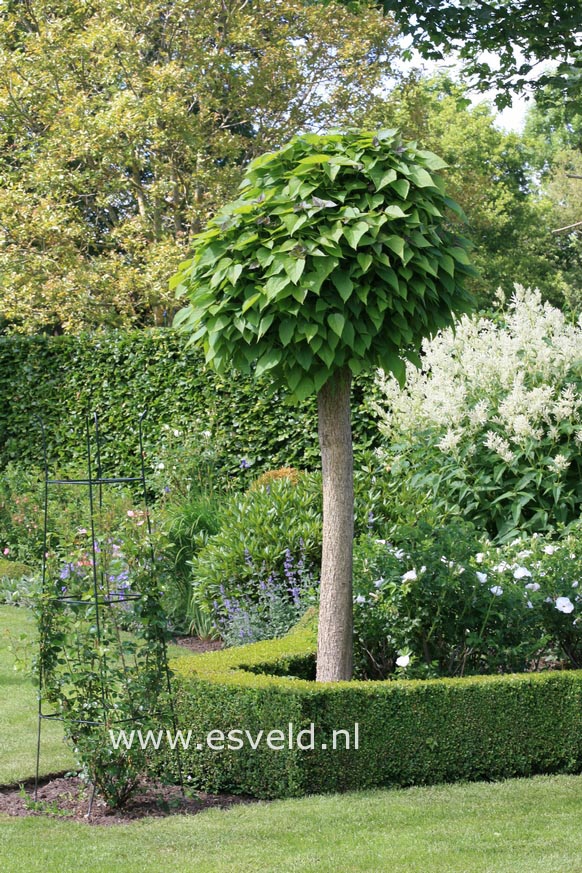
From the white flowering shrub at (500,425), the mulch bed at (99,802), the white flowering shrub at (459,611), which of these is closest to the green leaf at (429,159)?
the white flowering shrub at (459,611)

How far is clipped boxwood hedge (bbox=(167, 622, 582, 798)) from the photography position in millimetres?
4133

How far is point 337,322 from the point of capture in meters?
4.16

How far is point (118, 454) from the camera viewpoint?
11.6 m

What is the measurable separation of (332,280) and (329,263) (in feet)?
0.30

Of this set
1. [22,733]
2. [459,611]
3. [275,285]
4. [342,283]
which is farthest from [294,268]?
[22,733]

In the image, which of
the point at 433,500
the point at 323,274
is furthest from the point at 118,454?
the point at 323,274

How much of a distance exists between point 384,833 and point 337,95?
1190 cm

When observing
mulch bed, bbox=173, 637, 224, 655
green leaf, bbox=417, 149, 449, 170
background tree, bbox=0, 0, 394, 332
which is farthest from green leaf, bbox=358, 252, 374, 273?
background tree, bbox=0, 0, 394, 332

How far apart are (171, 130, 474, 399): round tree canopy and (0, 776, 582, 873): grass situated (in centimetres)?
186

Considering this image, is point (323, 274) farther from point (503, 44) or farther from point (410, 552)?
point (503, 44)

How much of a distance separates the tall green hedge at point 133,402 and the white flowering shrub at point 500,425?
1068mm

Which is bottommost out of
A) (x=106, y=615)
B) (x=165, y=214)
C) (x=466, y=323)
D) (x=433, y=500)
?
(x=106, y=615)

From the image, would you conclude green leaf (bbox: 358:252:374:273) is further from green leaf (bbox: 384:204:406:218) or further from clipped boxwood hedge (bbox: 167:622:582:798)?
clipped boxwood hedge (bbox: 167:622:582:798)

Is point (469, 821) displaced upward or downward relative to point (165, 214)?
downward
